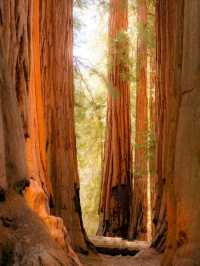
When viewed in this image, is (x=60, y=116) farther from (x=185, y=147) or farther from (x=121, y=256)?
(x=185, y=147)

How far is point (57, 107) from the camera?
23.1ft

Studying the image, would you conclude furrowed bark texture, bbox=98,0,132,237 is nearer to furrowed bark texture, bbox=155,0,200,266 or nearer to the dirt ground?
the dirt ground

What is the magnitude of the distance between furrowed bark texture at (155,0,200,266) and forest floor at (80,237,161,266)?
8.45ft

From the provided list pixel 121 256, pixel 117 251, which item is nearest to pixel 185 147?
pixel 121 256

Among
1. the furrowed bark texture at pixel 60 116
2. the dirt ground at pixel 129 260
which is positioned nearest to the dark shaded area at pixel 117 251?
the dirt ground at pixel 129 260

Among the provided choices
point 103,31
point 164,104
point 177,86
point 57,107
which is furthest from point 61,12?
point 103,31

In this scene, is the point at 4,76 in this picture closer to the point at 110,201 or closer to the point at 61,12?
the point at 61,12

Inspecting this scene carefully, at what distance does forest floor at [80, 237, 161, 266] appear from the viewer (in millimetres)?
6332

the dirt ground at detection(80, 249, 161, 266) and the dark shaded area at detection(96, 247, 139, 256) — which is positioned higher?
the dirt ground at detection(80, 249, 161, 266)

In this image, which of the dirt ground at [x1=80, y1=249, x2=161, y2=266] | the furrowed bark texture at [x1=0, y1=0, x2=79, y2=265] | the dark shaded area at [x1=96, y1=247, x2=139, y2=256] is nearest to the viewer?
the furrowed bark texture at [x1=0, y1=0, x2=79, y2=265]

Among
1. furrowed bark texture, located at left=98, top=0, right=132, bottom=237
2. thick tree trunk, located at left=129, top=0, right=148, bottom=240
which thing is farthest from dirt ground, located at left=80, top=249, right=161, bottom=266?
thick tree trunk, located at left=129, top=0, right=148, bottom=240

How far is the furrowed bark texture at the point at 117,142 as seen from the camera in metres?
10.6

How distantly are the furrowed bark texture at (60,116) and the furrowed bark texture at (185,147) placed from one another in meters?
3.00

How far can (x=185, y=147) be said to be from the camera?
3.45 metres
